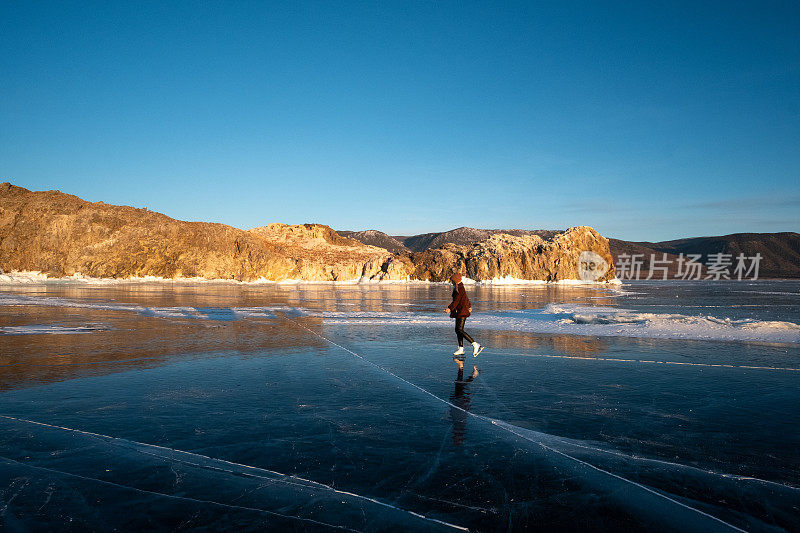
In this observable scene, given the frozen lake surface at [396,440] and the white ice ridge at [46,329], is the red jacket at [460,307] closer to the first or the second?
the frozen lake surface at [396,440]

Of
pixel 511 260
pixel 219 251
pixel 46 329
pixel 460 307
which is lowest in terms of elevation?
pixel 46 329

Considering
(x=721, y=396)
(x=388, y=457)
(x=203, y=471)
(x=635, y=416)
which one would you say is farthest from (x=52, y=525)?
(x=721, y=396)

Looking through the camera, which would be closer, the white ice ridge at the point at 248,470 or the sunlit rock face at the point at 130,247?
the white ice ridge at the point at 248,470

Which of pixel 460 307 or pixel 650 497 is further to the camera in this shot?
pixel 460 307

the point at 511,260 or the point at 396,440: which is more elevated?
the point at 511,260

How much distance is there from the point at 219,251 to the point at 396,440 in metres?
113

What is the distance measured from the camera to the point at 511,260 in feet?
451

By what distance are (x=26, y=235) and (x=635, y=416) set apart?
112260 mm

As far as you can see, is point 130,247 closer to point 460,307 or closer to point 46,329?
point 46,329

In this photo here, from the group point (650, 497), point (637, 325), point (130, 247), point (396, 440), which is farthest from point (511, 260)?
point (650, 497)

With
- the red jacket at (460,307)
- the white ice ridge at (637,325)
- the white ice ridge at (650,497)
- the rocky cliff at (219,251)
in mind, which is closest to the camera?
the white ice ridge at (650,497)

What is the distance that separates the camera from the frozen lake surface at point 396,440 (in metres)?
3.34

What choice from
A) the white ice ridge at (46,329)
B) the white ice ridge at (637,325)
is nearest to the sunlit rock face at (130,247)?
the white ice ridge at (46,329)

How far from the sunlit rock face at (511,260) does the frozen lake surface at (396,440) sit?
120574 millimetres
